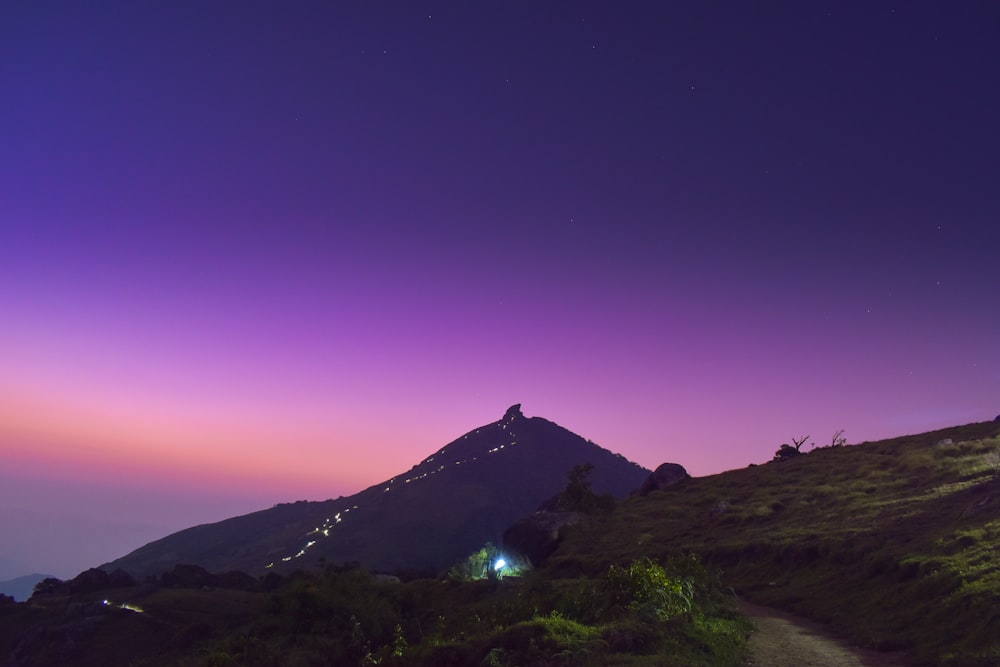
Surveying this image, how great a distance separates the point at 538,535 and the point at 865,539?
1478 inches

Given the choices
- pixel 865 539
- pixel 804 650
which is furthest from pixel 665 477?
pixel 804 650

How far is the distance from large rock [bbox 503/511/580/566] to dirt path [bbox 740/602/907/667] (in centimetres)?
4066

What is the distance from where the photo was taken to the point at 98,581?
72812mm

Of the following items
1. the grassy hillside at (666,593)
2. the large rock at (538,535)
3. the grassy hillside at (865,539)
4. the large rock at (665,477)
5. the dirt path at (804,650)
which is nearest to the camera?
the dirt path at (804,650)

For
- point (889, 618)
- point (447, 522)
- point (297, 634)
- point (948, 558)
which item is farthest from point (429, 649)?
point (447, 522)

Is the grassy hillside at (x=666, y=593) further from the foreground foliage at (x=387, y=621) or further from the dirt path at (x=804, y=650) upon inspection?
the dirt path at (x=804, y=650)

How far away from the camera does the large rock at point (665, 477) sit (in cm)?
8775

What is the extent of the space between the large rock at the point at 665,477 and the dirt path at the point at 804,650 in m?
67.7

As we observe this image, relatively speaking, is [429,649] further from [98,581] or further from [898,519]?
[98,581]

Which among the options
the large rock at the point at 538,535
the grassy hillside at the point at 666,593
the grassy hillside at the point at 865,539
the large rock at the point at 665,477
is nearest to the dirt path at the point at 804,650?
the grassy hillside at the point at 666,593

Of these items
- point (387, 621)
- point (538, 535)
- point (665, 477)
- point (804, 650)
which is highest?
point (665, 477)

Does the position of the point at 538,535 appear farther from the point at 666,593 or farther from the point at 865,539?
the point at 666,593

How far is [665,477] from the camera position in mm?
89250

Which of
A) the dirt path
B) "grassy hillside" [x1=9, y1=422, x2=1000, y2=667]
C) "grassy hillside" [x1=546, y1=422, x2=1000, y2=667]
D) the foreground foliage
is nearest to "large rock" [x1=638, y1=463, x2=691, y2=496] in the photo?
"grassy hillside" [x1=9, y1=422, x2=1000, y2=667]
